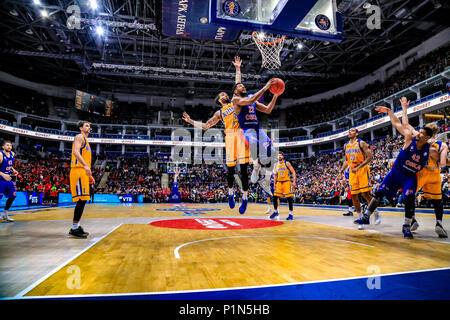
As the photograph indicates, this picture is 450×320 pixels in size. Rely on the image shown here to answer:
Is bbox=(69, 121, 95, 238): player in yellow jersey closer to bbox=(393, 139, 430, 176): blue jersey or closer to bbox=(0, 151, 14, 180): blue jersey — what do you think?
bbox=(0, 151, 14, 180): blue jersey

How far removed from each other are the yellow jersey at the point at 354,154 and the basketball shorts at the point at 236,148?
3059 mm

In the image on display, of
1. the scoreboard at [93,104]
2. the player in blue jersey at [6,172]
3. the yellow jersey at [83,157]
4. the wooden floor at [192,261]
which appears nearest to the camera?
the wooden floor at [192,261]

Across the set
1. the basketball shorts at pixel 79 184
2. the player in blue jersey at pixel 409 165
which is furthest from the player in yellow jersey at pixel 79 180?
the player in blue jersey at pixel 409 165

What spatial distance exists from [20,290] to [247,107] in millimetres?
3924

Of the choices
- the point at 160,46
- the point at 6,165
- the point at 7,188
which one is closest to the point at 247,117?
the point at 6,165

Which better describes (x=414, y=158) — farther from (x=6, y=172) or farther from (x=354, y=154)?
(x=6, y=172)

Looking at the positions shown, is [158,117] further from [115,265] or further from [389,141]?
[115,265]

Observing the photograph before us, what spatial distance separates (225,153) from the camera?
24656mm

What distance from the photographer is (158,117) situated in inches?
1453

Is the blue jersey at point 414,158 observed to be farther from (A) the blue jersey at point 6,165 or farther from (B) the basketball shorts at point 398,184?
(A) the blue jersey at point 6,165

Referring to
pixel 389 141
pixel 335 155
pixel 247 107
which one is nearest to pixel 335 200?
pixel 389 141

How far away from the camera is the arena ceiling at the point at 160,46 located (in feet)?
62.1

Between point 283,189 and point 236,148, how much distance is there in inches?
164

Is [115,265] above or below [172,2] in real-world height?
below
